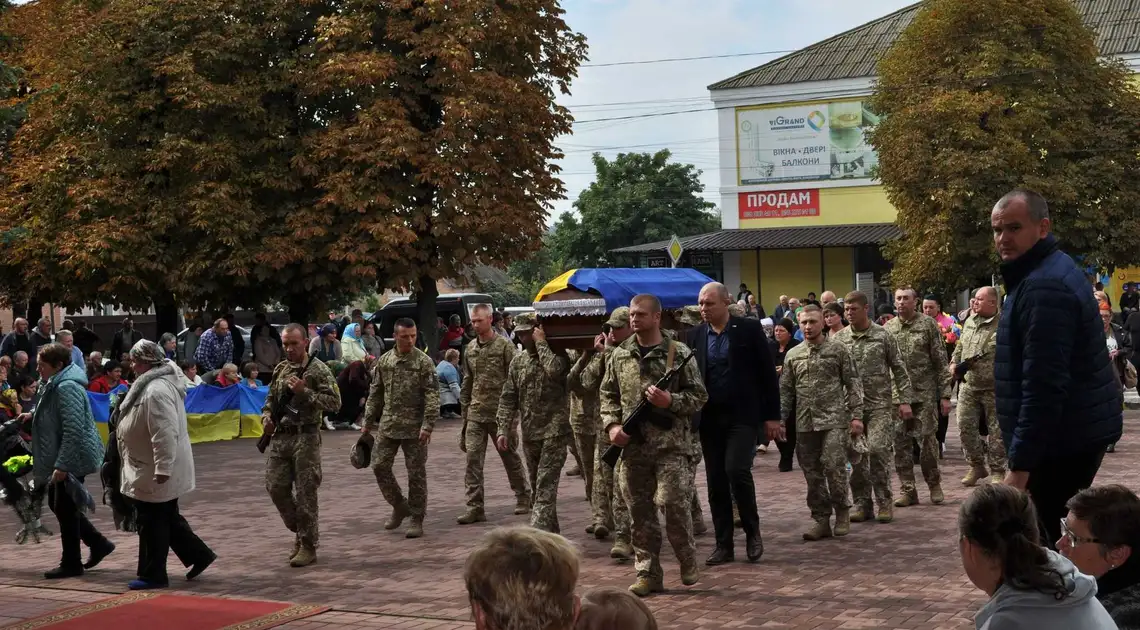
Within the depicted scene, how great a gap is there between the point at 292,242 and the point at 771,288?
88.6 ft

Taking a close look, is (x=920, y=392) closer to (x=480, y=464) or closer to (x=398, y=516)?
(x=480, y=464)

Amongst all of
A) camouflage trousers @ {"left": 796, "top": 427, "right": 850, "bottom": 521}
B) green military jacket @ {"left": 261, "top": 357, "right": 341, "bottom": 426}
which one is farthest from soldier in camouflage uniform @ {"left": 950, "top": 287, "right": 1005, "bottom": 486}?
green military jacket @ {"left": 261, "top": 357, "right": 341, "bottom": 426}

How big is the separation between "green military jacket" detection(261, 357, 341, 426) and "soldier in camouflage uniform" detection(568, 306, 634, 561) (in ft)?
6.05

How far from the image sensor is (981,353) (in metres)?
12.8

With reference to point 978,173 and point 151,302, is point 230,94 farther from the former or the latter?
point 978,173

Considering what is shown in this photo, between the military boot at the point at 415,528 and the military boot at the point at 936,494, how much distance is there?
4.50 metres

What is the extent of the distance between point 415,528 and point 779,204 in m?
43.0

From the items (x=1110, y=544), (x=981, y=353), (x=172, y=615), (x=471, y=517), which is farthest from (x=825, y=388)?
(x=1110, y=544)

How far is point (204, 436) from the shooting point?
71.8ft

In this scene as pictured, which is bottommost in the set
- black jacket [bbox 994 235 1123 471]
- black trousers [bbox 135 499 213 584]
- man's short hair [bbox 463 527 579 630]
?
black trousers [bbox 135 499 213 584]

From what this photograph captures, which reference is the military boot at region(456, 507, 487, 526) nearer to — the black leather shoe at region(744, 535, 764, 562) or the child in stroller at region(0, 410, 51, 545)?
the black leather shoe at region(744, 535, 764, 562)

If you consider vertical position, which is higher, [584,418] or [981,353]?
[981,353]

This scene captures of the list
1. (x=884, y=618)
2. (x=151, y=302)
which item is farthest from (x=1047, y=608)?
(x=151, y=302)

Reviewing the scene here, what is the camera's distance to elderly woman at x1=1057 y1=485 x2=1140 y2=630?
4.60 m
